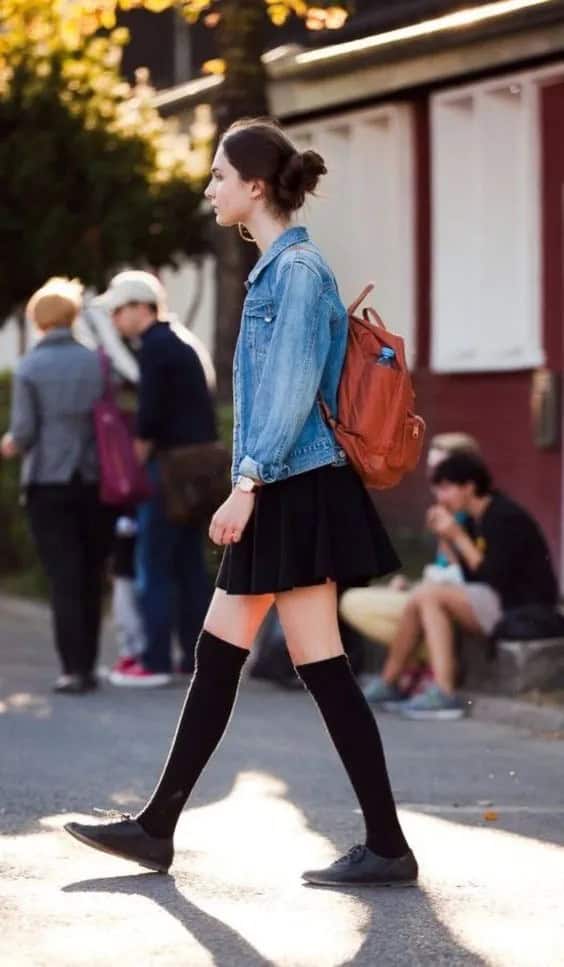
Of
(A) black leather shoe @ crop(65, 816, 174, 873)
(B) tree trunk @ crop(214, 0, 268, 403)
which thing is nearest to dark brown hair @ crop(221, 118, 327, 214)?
(A) black leather shoe @ crop(65, 816, 174, 873)

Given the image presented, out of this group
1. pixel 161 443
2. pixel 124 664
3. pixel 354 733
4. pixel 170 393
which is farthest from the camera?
pixel 124 664

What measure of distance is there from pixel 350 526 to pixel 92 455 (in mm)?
5624

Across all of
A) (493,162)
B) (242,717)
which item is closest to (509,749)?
(242,717)

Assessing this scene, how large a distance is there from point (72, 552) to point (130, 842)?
5392 mm

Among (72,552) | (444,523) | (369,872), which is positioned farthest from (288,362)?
(72,552)

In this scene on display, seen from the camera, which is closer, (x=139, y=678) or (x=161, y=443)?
(x=161, y=443)

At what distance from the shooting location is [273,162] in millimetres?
6566

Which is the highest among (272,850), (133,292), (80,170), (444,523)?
(80,170)

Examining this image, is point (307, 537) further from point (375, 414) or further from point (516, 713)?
point (516, 713)

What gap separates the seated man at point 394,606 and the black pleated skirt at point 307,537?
4963 mm

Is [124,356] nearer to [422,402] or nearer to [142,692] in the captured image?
[142,692]

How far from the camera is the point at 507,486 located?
16609 millimetres

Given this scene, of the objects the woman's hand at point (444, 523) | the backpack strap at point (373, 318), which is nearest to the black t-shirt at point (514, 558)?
the woman's hand at point (444, 523)

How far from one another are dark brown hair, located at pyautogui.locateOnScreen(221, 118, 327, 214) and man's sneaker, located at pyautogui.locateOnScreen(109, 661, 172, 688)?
5955 millimetres
